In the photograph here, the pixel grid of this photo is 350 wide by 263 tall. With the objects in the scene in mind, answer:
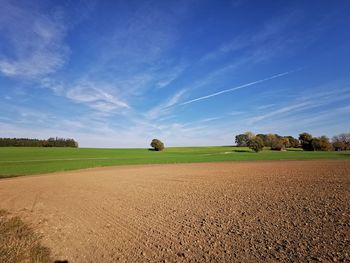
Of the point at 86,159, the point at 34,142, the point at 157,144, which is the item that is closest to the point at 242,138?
the point at 157,144

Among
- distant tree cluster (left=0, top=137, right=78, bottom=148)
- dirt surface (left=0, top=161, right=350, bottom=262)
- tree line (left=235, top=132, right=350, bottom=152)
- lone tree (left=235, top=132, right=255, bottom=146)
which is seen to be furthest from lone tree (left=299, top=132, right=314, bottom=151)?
distant tree cluster (left=0, top=137, right=78, bottom=148)

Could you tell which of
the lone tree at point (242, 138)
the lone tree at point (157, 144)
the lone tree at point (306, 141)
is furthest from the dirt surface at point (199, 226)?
the lone tree at point (242, 138)

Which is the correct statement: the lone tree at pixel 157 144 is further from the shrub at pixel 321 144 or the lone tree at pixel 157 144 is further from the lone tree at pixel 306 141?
the shrub at pixel 321 144

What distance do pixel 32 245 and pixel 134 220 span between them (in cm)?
386

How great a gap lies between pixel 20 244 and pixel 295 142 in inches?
6990

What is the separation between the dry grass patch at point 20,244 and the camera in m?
6.47

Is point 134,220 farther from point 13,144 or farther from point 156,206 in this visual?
point 13,144

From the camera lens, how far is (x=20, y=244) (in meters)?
7.40

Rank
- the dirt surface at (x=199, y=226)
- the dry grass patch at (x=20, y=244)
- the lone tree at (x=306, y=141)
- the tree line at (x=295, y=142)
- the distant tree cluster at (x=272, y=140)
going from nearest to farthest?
1. the dry grass patch at (x=20, y=244)
2. the dirt surface at (x=199, y=226)
3. the tree line at (x=295, y=142)
4. the lone tree at (x=306, y=141)
5. the distant tree cluster at (x=272, y=140)

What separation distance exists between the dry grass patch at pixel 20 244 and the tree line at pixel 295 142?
11097cm

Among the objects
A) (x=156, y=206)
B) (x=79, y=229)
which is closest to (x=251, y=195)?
(x=156, y=206)

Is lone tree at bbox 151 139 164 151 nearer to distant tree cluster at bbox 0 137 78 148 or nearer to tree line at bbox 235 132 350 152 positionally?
tree line at bbox 235 132 350 152

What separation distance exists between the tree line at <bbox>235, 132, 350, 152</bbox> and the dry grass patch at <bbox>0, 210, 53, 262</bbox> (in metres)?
111

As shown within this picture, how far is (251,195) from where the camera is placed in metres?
14.2
